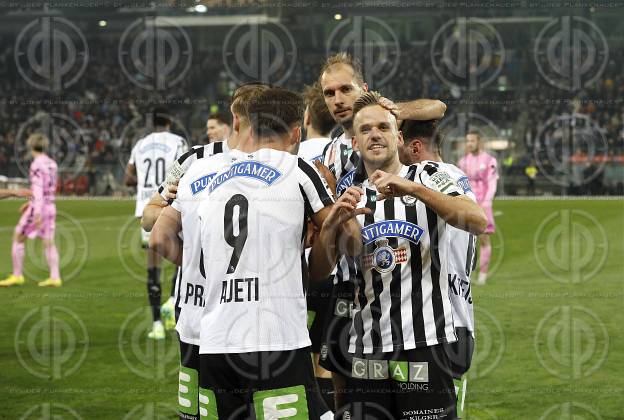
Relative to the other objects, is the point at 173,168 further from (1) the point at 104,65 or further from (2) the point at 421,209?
(1) the point at 104,65

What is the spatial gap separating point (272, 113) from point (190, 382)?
118cm

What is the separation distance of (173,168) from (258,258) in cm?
93

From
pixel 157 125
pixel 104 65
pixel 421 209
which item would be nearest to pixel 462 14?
pixel 104 65

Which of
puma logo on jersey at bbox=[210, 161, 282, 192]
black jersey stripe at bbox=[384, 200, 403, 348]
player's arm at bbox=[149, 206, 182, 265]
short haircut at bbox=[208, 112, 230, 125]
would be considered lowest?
black jersey stripe at bbox=[384, 200, 403, 348]

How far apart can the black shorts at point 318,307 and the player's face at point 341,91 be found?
96 centimetres

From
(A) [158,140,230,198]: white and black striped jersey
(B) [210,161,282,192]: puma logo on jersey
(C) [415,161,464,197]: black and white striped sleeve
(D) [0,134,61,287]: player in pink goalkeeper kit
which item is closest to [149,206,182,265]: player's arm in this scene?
(A) [158,140,230,198]: white and black striped jersey

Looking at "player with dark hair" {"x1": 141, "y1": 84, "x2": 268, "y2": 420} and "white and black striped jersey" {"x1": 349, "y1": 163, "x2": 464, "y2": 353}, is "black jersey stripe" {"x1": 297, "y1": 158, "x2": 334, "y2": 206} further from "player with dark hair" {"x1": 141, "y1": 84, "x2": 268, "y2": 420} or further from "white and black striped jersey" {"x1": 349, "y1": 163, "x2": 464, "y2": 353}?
"white and black striped jersey" {"x1": 349, "y1": 163, "x2": 464, "y2": 353}

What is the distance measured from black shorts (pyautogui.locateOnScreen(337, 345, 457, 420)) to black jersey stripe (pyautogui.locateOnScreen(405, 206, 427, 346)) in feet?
0.26

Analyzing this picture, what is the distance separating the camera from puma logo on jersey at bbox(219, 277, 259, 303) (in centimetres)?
334

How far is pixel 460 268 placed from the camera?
4430 mm

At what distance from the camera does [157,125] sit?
9.52m

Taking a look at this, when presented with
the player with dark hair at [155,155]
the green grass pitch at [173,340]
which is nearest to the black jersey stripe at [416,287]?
the green grass pitch at [173,340]

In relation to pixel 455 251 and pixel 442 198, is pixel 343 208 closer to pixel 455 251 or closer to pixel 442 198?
pixel 442 198

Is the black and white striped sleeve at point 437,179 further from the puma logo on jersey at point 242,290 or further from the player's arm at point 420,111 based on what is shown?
the puma logo on jersey at point 242,290
